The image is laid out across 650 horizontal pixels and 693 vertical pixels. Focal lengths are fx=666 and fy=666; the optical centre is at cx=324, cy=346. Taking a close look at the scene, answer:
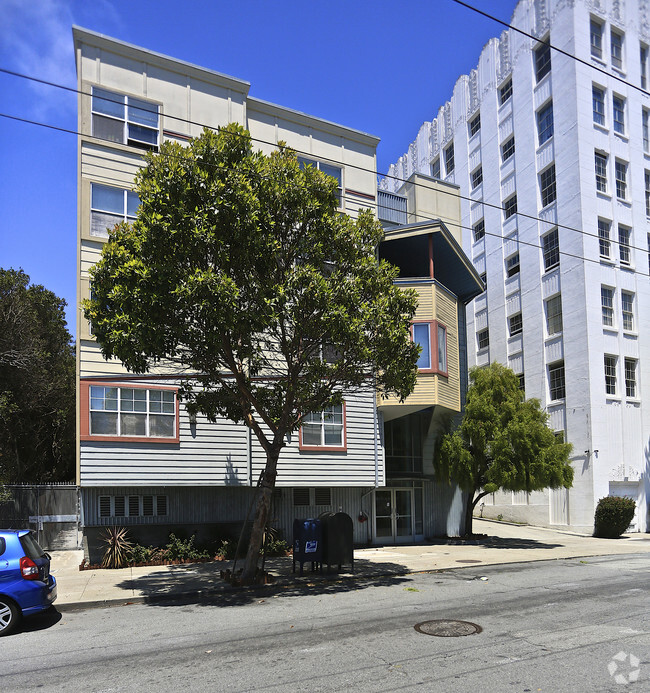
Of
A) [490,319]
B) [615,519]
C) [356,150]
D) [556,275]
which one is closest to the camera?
[356,150]

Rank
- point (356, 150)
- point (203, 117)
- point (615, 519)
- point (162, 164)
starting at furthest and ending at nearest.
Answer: point (615, 519) < point (356, 150) < point (203, 117) < point (162, 164)

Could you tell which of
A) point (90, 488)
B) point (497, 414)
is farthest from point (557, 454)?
point (90, 488)

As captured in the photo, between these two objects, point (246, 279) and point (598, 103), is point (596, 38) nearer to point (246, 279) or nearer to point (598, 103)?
point (598, 103)

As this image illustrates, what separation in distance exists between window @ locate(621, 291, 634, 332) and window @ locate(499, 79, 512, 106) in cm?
1380

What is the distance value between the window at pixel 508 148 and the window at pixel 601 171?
221 inches

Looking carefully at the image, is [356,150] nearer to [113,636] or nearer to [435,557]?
[435,557]

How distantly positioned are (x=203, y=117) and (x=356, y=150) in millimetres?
5878

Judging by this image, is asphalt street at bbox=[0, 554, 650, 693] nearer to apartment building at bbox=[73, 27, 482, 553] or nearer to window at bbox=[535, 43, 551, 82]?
apartment building at bbox=[73, 27, 482, 553]

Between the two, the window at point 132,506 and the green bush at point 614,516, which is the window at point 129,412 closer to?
the window at point 132,506

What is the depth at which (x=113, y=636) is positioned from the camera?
31.6ft

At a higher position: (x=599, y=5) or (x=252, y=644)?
(x=599, y=5)

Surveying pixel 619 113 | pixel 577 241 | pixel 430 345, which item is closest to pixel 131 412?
pixel 430 345

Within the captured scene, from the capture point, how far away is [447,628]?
30.9 ft

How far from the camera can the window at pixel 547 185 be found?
111 feet
